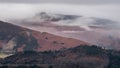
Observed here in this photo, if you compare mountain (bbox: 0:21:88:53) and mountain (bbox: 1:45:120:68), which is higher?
mountain (bbox: 1:45:120:68)

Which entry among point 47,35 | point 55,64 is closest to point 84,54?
point 55,64

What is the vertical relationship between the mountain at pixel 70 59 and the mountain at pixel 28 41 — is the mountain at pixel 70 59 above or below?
above

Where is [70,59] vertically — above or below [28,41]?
above

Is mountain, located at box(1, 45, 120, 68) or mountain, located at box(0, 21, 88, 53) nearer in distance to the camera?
mountain, located at box(1, 45, 120, 68)

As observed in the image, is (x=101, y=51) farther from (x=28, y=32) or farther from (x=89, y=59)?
(x=28, y=32)

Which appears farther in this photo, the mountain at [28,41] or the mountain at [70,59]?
the mountain at [28,41]
